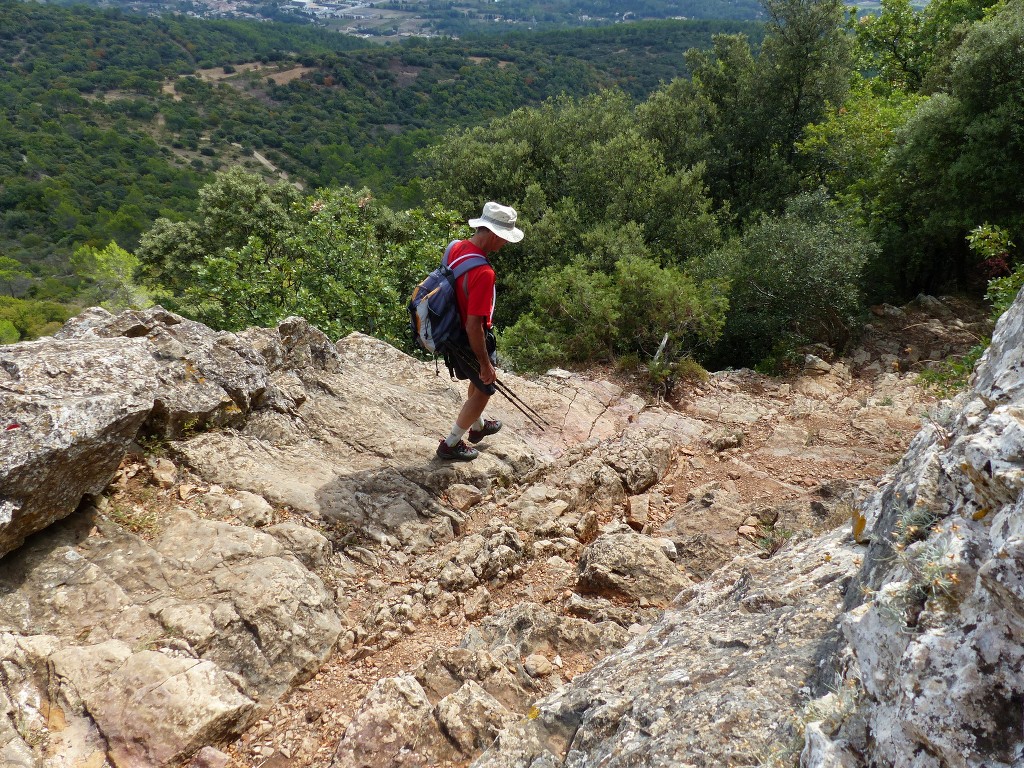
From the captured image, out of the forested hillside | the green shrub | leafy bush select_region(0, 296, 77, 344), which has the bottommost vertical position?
leafy bush select_region(0, 296, 77, 344)

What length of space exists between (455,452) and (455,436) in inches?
6.0

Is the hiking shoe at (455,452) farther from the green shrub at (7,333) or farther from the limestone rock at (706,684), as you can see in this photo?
the green shrub at (7,333)

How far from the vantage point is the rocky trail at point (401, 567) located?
308 cm

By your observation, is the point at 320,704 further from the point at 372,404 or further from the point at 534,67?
the point at 534,67

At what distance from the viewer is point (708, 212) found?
17516 mm

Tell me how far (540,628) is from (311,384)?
3.64 m

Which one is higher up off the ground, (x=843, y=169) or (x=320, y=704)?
(x=843, y=169)

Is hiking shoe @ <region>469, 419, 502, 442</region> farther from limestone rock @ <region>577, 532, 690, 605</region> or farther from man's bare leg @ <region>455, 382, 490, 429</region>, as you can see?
limestone rock @ <region>577, 532, 690, 605</region>

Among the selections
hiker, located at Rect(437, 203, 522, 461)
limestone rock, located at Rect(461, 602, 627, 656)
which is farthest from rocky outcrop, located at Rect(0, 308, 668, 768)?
hiker, located at Rect(437, 203, 522, 461)

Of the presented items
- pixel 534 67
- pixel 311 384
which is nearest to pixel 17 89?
pixel 534 67

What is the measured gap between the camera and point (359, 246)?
12.5m

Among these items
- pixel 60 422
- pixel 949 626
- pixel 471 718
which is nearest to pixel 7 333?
pixel 60 422

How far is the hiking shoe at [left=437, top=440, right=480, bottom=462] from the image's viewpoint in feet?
18.6

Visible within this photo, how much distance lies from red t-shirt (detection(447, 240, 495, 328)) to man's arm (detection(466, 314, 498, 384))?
0.16 ft
